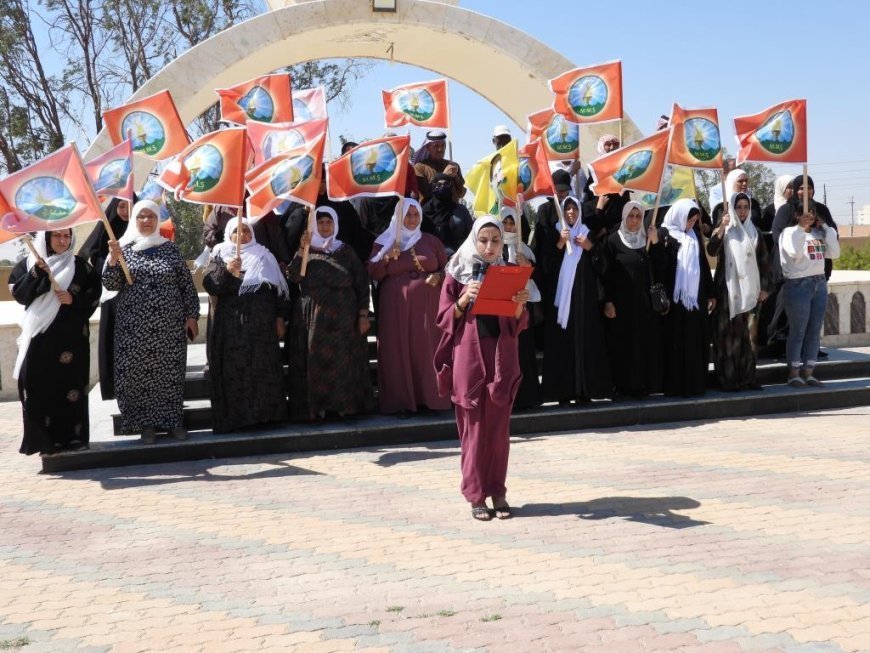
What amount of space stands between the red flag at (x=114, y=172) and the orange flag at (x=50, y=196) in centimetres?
48

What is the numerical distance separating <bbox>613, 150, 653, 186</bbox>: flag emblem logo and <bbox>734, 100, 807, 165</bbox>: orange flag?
1.08 m

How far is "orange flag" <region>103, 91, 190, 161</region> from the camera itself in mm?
8039

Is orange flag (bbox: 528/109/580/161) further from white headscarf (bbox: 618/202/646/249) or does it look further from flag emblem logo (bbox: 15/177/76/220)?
flag emblem logo (bbox: 15/177/76/220)

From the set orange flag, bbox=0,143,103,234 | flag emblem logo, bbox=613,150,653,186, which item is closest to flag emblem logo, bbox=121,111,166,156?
orange flag, bbox=0,143,103,234

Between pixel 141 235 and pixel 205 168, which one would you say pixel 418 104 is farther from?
pixel 141 235

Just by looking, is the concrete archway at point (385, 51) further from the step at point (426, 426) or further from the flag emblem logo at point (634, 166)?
the step at point (426, 426)

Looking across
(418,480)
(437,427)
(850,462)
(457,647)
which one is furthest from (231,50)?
(457,647)

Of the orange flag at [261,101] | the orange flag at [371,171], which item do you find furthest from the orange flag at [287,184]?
the orange flag at [261,101]

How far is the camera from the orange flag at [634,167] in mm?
7562

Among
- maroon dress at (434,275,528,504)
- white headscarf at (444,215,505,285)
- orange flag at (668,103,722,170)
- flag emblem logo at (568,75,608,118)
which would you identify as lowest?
maroon dress at (434,275,528,504)

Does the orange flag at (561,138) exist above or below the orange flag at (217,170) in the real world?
above

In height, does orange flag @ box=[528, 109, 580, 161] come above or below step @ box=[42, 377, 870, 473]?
above

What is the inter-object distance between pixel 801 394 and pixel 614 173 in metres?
2.48

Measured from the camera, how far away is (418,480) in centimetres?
625
